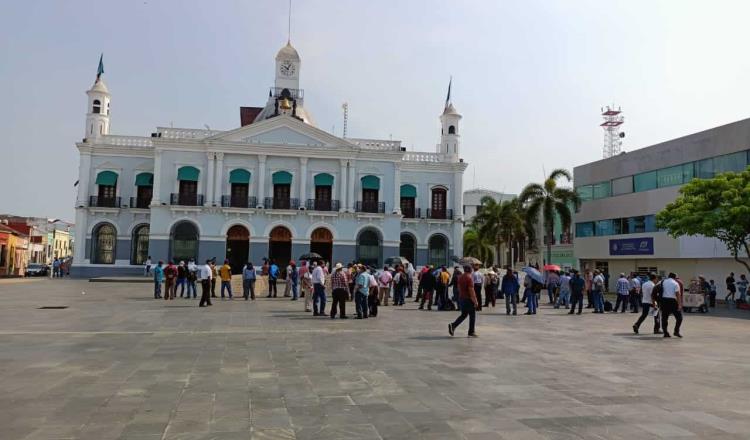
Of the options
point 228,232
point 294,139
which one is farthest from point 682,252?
point 228,232

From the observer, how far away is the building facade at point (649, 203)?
30.5 metres

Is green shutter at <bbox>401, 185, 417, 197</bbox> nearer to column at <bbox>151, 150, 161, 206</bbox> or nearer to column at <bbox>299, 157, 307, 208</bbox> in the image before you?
column at <bbox>299, 157, 307, 208</bbox>

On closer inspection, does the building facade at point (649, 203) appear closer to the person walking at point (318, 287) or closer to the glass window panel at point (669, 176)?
the glass window panel at point (669, 176)

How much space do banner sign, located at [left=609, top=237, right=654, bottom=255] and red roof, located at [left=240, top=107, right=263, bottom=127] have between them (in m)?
37.9

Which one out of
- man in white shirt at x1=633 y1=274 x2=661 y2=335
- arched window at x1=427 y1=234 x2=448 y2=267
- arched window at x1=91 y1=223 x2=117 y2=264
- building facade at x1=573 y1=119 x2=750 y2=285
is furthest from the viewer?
arched window at x1=427 y1=234 x2=448 y2=267

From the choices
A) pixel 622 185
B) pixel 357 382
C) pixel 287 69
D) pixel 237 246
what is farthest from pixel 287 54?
pixel 357 382

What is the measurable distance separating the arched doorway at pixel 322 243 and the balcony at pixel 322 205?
1.55 metres

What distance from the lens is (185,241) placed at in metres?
41.8

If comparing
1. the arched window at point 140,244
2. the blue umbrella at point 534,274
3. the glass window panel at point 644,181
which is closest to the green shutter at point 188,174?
the arched window at point 140,244

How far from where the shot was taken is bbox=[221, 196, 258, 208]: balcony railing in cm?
4209

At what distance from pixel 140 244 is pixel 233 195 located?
319 inches

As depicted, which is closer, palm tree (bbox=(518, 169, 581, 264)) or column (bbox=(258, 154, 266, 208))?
palm tree (bbox=(518, 169, 581, 264))

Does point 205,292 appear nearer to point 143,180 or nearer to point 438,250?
point 143,180

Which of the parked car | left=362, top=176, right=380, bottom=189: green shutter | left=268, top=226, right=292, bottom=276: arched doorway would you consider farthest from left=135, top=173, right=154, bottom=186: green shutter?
left=362, top=176, right=380, bottom=189: green shutter
